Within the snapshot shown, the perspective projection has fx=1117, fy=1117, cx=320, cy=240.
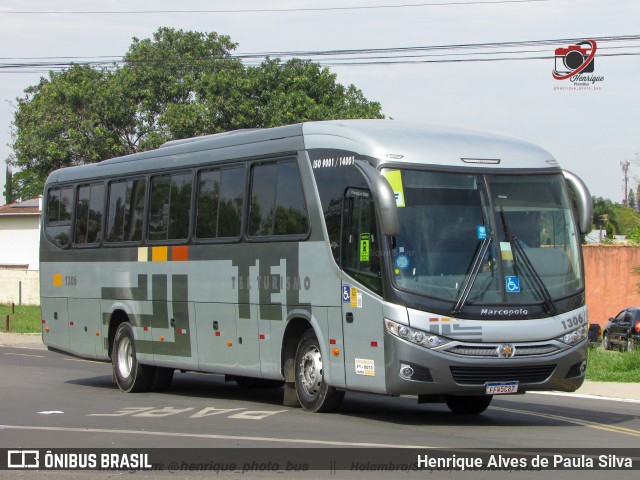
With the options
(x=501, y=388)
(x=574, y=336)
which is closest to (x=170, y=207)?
(x=501, y=388)

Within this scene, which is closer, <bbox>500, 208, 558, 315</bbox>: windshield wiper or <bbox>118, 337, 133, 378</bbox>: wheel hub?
<bbox>500, 208, 558, 315</bbox>: windshield wiper

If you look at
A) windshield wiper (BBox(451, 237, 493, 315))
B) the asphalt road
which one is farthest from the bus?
the asphalt road

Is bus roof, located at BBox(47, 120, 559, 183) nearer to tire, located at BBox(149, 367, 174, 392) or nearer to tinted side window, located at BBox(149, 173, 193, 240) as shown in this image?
tinted side window, located at BBox(149, 173, 193, 240)

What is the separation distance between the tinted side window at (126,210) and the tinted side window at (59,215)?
1.61m

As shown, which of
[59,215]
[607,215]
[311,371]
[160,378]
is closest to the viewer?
[311,371]

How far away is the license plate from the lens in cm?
1266

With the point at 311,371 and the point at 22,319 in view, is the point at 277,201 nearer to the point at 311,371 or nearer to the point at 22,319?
the point at 311,371

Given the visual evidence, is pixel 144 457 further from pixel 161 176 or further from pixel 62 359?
pixel 62 359

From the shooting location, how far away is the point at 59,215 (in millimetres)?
21047

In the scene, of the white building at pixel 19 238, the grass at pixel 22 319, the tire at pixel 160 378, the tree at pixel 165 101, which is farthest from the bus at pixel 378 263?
the white building at pixel 19 238

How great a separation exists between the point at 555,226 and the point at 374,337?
8.59 feet

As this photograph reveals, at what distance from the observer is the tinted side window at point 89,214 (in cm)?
1980

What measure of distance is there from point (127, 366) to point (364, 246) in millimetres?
7170

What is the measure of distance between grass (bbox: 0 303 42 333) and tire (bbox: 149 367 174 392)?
866 inches
